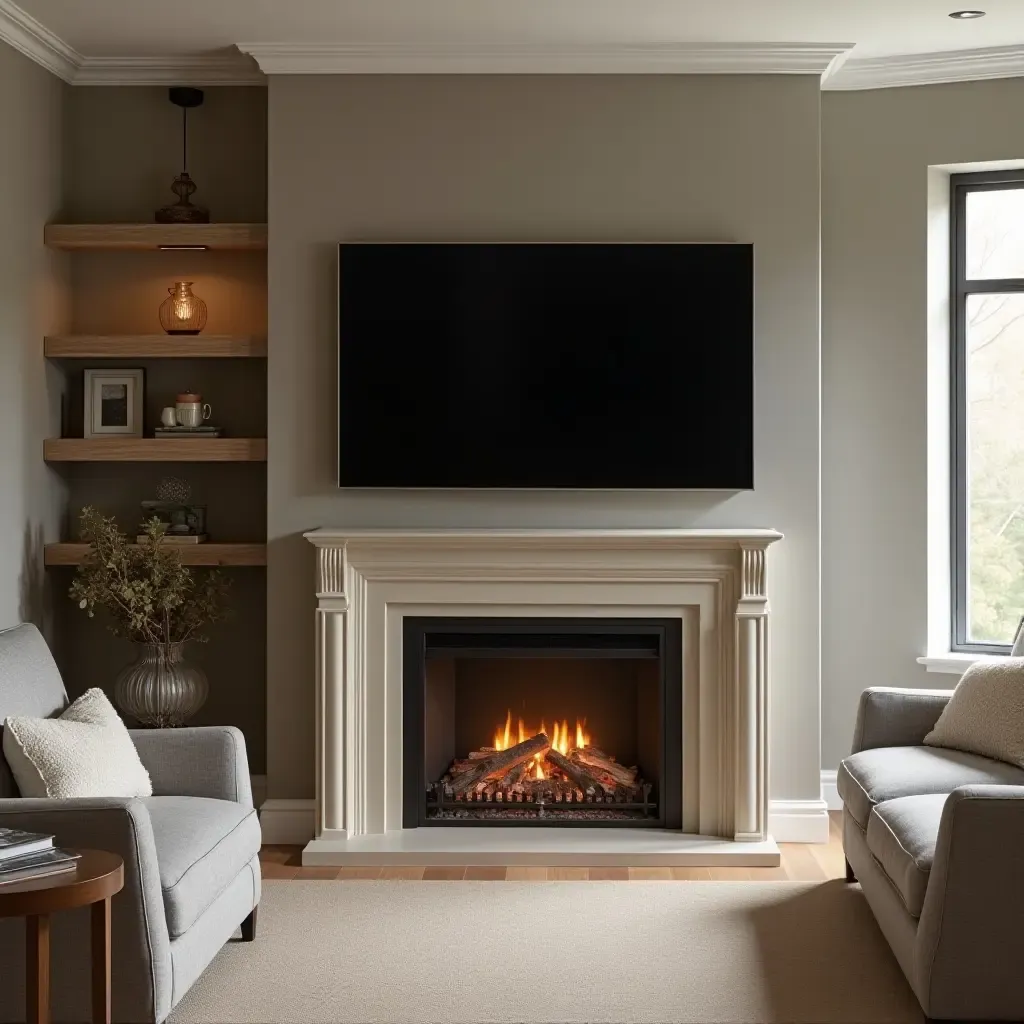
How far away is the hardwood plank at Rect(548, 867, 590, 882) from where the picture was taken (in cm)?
438

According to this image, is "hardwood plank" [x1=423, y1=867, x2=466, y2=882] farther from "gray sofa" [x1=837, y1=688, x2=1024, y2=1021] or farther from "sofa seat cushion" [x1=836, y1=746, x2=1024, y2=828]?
"gray sofa" [x1=837, y1=688, x2=1024, y2=1021]

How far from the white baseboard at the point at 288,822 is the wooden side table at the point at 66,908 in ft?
6.52

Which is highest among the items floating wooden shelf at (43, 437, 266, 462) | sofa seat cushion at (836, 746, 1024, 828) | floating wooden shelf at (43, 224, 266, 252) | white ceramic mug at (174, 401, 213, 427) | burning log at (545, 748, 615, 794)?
floating wooden shelf at (43, 224, 266, 252)

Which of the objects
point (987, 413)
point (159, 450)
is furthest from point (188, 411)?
point (987, 413)

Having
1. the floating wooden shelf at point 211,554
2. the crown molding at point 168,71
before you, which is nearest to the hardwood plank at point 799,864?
the floating wooden shelf at point 211,554

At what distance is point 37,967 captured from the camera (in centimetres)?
266

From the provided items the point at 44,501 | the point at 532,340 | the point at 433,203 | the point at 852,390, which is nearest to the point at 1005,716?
the point at 852,390

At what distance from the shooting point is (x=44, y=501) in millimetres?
4895

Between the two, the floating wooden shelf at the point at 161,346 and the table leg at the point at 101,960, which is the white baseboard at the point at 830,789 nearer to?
the floating wooden shelf at the point at 161,346

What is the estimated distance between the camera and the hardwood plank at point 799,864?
14.4 ft

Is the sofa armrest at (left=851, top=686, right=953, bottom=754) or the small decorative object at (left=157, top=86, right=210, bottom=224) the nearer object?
the sofa armrest at (left=851, top=686, right=953, bottom=754)

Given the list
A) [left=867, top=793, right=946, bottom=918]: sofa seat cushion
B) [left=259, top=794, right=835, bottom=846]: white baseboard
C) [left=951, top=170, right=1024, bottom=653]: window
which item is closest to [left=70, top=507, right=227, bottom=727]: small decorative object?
[left=259, top=794, right=835, bottom=846]: white baseboard

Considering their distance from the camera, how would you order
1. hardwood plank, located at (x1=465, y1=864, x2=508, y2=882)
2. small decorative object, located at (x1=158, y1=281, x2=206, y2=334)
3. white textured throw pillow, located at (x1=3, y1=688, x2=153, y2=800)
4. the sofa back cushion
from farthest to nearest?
1. small decorative object, located at (x1=158, y1=281, x2=206, y2=334)
2. hardwood plank, located at (x1=465, y1=864, x2=508, y2=882)
3. the sofa back cushion
4. white textured throw pillow, located at (x1=3, y1=688, x2=153, y2=800)

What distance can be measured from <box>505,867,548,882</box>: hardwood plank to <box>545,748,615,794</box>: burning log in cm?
44
